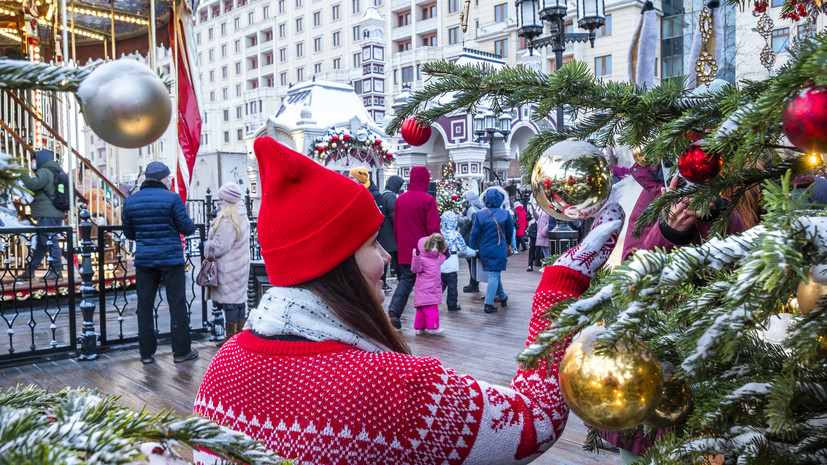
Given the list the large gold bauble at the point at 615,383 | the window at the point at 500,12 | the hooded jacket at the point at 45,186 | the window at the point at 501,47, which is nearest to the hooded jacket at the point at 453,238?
the hooded jacket at the point at 45,186

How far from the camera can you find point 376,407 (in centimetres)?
125

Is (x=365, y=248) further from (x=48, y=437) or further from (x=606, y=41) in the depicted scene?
(x=606, y=41)

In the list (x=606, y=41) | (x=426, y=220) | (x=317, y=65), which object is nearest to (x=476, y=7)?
(x=606, y=41)

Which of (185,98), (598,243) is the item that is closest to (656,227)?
(598,243)

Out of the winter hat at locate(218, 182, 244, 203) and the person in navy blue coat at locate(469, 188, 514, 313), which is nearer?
the winter hat at locate(218, 182, 244, 203)

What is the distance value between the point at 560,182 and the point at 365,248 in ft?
1.76

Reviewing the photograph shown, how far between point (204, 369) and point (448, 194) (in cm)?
1191

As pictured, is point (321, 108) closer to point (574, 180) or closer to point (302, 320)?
point (302, 320)

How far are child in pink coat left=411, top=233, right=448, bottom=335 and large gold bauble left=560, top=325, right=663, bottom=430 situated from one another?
6395 mm

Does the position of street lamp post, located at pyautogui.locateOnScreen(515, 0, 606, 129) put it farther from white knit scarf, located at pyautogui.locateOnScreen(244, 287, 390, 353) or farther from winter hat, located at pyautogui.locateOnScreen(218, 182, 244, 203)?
white knit scarf, located at pyautogui.locateOnScreen(244, 287, 390, 353)

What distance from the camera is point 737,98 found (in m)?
1.08

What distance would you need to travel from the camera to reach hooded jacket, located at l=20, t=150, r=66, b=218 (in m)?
8.56

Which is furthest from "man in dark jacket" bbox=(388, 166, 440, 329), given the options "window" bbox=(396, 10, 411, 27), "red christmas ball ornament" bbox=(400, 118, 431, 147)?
"window" bbox=(396, 10, 411, 27)

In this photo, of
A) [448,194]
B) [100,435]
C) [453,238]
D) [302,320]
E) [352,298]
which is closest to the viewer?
[100,435]
